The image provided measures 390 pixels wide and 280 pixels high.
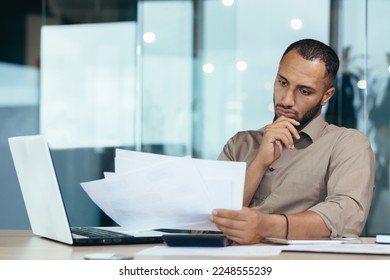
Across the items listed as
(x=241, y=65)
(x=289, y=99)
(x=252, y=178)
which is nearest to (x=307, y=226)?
(x=252, y=178)

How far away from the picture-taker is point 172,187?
182 centimetres

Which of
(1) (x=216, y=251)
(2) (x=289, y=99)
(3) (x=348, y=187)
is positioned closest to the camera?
(1) (x=216, y=251)

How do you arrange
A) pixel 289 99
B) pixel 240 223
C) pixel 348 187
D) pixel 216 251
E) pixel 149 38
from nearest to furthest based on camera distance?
pixel 216 251 < pixel 240 223 < pixel 348 187 < pixel 289 99 < pixel 149 38

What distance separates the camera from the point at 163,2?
5656 millimetres

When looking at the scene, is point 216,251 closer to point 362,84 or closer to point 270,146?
point 270,146

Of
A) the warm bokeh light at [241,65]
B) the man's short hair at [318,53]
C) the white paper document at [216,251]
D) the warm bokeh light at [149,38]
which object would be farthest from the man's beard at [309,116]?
the warm bokeh light at [149,38]

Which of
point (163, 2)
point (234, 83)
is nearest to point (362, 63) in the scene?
point (234, 83)

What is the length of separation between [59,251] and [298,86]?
98 cm

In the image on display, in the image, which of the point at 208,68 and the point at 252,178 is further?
the point at 208,68

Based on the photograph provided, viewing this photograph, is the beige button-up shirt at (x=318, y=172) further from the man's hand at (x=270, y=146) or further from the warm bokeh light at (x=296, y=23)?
the warm bokeh light at (x=296, y=23)

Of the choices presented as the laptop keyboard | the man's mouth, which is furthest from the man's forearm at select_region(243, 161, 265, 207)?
the laptop keyboard

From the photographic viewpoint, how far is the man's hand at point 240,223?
1.86 metres

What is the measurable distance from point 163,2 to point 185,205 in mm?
3967
